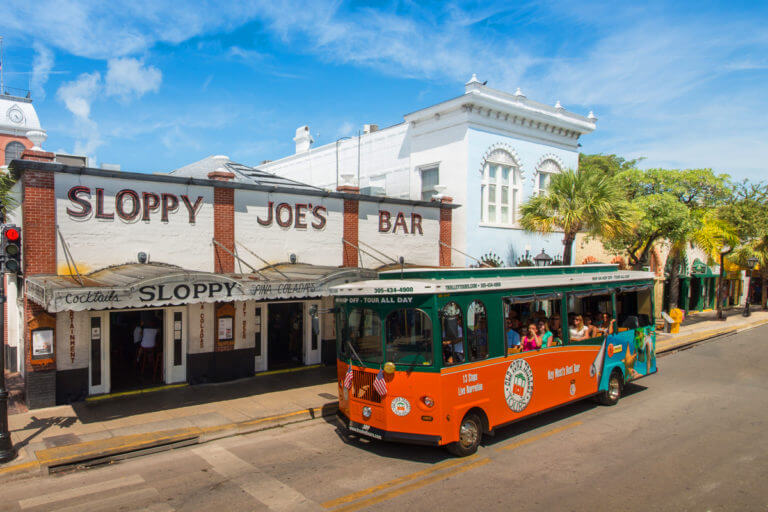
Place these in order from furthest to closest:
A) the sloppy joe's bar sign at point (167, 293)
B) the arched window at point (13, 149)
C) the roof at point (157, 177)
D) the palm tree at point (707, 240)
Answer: the arched window at point (13, 149) < the palm tree at point (707, 240) < the roof at point (157, 177) < the sloppy joe's bar sign at point (167, 293)

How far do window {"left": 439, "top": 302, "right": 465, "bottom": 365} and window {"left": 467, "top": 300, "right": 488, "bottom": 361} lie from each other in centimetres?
22

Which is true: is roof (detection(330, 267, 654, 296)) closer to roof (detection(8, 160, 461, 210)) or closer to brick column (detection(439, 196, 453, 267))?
roof (detection(8, 160, 461, 210))

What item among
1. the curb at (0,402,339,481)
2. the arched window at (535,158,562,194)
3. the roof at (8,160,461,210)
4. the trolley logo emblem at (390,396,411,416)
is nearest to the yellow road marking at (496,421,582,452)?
the trolley logo emblem at (390,396,411,416)

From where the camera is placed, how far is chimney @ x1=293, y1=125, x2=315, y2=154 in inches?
1188

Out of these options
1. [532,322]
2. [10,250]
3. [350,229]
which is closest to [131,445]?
[10,250]

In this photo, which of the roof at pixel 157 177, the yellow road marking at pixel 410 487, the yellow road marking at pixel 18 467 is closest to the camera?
the yellow road marking at pixel 410 487

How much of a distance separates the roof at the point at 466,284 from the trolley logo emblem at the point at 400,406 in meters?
1.77

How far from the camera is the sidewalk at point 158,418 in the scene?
9.22 m

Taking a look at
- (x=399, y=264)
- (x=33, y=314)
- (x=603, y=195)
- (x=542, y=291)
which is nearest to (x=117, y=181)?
(x=33, y=314)

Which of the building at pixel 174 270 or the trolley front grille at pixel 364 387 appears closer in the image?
the trolley front grille at pixel 364 387

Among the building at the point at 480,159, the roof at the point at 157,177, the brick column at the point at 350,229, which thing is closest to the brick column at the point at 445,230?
the building at the point at 480,159

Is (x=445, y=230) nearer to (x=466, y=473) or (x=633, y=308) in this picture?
(x=633, y=308)

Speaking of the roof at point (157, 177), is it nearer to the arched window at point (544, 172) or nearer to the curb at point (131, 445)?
the curb at point (131, 445)

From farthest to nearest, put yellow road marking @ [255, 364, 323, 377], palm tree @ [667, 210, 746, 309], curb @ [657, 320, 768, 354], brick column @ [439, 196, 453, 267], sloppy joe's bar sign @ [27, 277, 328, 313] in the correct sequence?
palm tree @ [667, 210, 746, 309]
curb @ [657, 320, 768, 354]
brick column @ [439, 196, 453, 267]
yellow road marking @ [255, 364, 323, 377]
sloppy joe's bar sign @ [27, 277, 328, 313]
